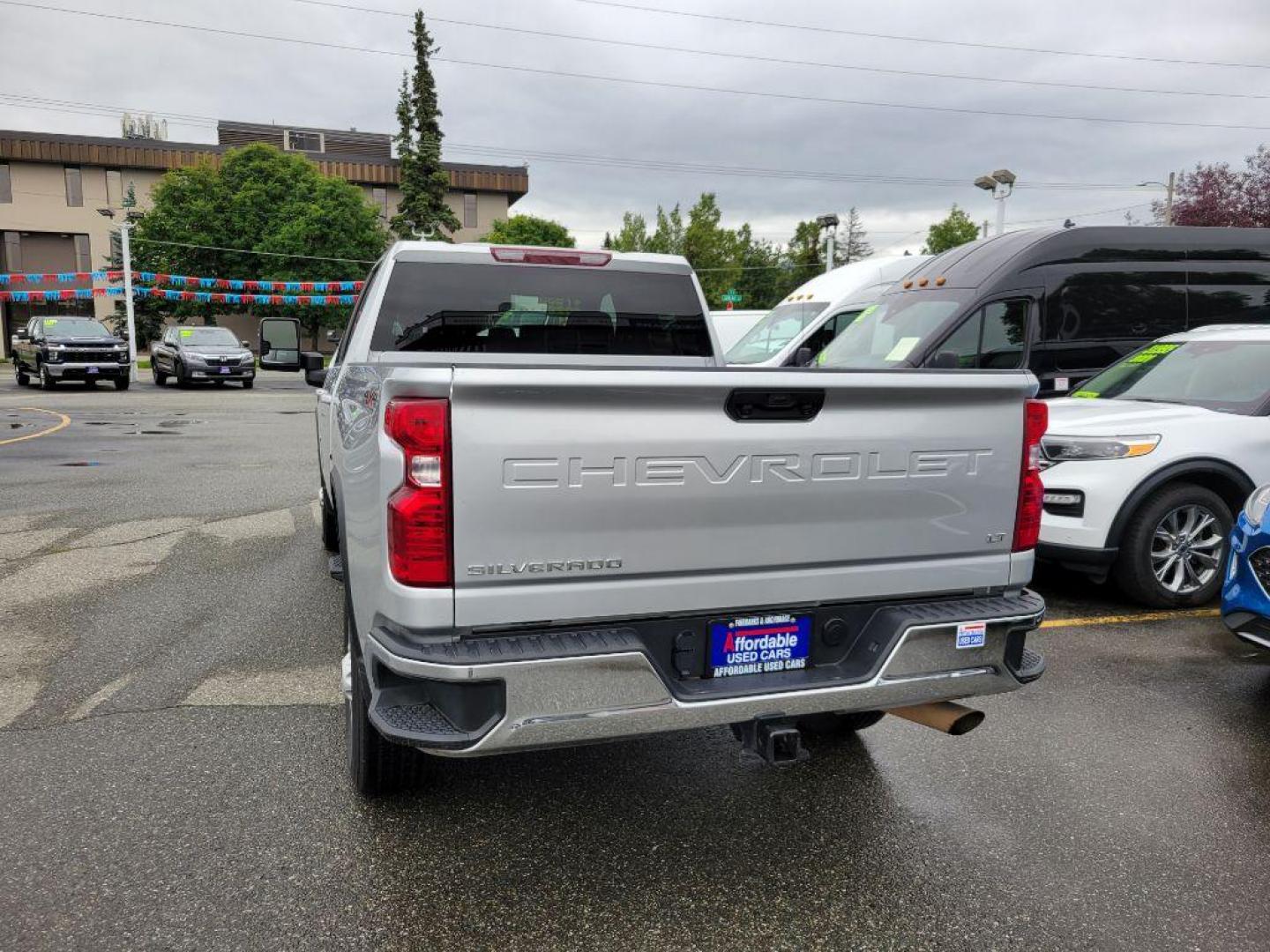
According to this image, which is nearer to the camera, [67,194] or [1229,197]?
[1229,197]

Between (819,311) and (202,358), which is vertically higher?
(819,311)

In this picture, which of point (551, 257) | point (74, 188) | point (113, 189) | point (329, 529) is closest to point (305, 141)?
point (113, 189)

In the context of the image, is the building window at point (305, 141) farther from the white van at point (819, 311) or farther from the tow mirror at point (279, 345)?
the tow mirror at point (279, 345)

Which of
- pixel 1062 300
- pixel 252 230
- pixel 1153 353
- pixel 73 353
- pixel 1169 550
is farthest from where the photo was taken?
pixel 252 230

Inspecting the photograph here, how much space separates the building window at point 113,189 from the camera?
181 feet

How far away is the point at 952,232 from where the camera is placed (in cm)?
5100

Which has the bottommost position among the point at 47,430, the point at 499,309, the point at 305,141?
the point at 47,430

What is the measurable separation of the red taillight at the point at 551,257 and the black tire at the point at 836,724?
2471 millimetres

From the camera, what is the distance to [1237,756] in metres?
3.67

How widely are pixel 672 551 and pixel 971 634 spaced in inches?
39.4

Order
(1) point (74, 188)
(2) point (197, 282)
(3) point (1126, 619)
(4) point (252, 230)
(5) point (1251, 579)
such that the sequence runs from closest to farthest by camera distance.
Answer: (5) point (1251, 579) < (3) point (1126, 619) < (2) point (197, 282) < (4) point (252, 230) < (1) point (74, 188)

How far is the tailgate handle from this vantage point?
255 centimetres

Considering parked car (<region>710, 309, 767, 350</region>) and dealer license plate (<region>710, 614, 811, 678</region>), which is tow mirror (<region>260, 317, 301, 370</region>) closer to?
dealer license plate (<region>710, 614, 811, 678</region>)

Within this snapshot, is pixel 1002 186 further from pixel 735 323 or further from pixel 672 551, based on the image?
pixel 672 551
